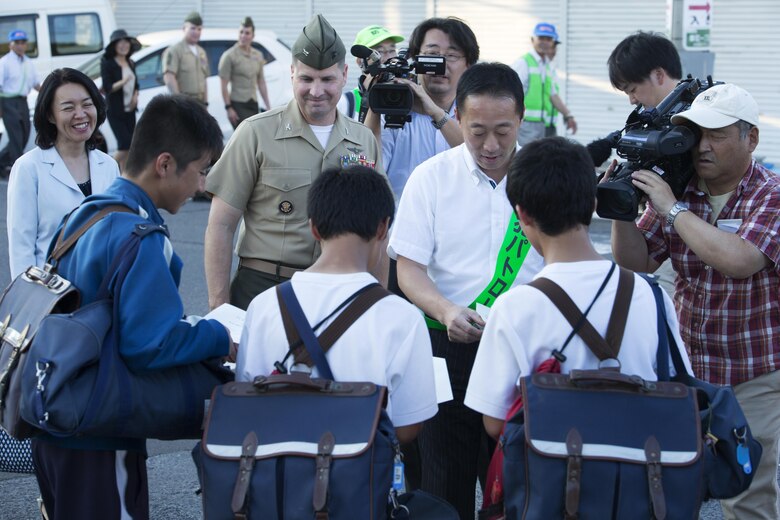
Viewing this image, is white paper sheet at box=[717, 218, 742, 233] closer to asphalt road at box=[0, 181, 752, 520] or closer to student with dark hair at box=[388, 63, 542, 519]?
student with dark hair at box=[388, 63, 542, 519]

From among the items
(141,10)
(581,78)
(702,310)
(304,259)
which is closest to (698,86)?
(702,310)

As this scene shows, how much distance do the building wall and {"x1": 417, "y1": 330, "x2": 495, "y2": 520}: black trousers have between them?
33.6ft

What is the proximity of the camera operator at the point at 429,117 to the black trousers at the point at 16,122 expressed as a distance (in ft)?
34.0

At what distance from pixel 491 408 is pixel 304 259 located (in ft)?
5.43

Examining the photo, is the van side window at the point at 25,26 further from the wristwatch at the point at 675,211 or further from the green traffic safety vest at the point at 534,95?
the wristwatch at the point at 675,211

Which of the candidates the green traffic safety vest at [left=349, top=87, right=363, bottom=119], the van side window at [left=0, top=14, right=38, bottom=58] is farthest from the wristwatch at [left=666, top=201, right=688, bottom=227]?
the van side window at [left=0, top=14, right=38, bottom=58]

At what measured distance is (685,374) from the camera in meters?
2.87

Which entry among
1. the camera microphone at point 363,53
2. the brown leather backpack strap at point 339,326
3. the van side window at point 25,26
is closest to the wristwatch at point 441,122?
the camera microphone at point 363,53

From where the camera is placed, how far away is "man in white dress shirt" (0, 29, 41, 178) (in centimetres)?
1420

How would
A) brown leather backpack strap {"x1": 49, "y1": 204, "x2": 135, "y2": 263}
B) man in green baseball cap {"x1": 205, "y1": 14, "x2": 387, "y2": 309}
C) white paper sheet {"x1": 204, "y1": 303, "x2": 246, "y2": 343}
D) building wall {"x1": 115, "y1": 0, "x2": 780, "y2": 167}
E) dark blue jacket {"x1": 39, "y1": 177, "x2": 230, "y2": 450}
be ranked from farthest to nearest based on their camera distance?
building wall {"x1": 115, "y1": 0, "x2": 780, "y2": 167}
man in green baseball cap {"x1": 205, "y1": 14, "x2": 387, "y2": 309}
white paper sheet {"x1": 204, "y1": 303, "x2": 246, "y2": 343}
brown leather backpack strap {"x1": 49, "y1": 204, "x2": 135, "y2": 263}
dark blue jacket {"x1": 39, "y1": 177, "x2": 230, "y2": 450}

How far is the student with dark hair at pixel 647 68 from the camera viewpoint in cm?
471

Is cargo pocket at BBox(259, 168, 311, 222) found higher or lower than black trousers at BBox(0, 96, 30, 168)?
higher

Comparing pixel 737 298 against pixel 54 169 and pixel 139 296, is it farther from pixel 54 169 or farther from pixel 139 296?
pixel 54 169

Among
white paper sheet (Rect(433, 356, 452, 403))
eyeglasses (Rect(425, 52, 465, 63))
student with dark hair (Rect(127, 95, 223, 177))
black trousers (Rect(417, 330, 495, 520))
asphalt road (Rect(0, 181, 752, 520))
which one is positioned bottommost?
asphalt road (Rect(0, 181, 752, 520))
